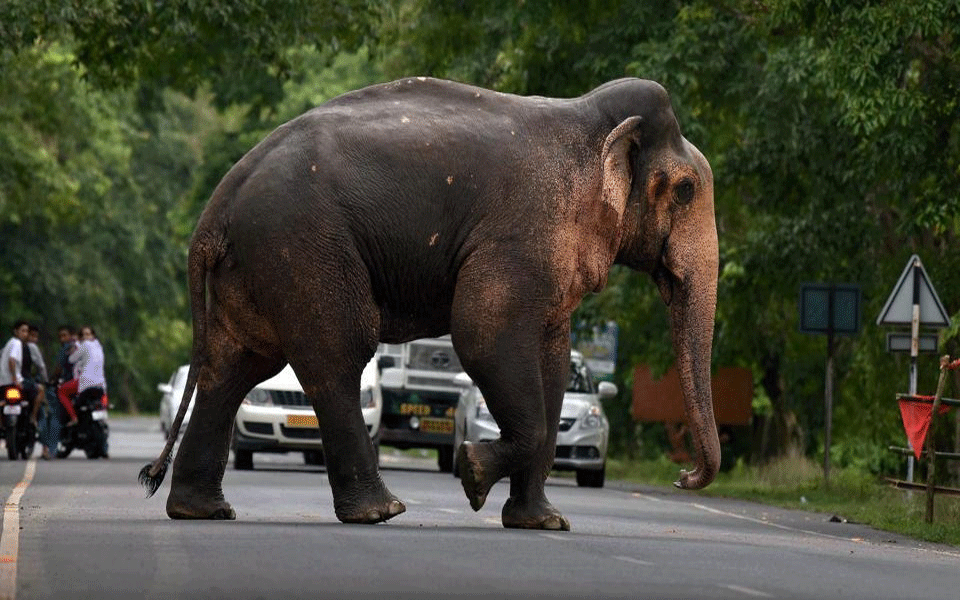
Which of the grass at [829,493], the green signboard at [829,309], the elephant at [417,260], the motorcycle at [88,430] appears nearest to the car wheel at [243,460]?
the motorcycle at [88,430]

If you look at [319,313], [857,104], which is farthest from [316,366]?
[857,104]

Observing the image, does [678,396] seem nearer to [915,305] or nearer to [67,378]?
[67,378]

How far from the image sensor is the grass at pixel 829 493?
24.6m

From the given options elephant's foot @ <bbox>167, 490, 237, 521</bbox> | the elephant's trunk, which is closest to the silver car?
the elephant's trunk

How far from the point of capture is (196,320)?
19.2 metres

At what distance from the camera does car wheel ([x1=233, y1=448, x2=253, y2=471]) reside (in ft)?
114

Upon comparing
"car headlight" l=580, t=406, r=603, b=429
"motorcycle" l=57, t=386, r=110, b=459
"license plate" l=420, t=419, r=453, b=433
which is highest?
"car headlight" l=580, t=406, r=603, b=429

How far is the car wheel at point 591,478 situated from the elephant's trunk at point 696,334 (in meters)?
14.4

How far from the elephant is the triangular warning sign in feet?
28.2

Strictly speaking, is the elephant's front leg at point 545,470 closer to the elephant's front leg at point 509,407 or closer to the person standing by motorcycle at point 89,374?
the elephant's front leg at point 509,407

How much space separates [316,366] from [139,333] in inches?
2609

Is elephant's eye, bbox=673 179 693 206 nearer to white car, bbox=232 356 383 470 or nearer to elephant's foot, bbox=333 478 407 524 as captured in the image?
elephant's foot, bbox=333 478 407 524

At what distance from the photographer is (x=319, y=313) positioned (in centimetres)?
1852

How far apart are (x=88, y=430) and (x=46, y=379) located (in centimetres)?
97
